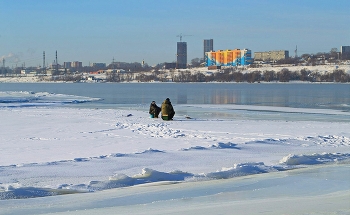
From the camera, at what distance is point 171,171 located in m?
9.56

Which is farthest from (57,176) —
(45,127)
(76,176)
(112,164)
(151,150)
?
(45,127)

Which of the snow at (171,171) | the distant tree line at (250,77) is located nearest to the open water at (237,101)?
the snow at (171,171)

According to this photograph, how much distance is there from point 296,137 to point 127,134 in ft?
16.2

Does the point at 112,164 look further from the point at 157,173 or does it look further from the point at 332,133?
the point at 332,133

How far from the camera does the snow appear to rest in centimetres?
730

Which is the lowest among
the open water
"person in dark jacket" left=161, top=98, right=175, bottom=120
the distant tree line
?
the open water

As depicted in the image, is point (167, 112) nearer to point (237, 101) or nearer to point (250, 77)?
point (237, 101)

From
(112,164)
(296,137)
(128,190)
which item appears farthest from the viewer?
(296,137)

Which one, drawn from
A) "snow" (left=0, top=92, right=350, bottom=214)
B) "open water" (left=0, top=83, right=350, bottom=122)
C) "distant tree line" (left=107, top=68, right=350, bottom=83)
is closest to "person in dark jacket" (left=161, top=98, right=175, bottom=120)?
"open water" (left=0, top=83, right=350, bottom=122)

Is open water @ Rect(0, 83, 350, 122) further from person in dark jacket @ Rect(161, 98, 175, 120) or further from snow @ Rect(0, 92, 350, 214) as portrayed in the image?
Answer: snow @ Rect(0, 92, 350, 214)

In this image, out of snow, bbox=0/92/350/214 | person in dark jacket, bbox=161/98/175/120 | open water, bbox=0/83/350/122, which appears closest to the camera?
snow, bbox=0/92/350/214

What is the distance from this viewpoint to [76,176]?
910cm

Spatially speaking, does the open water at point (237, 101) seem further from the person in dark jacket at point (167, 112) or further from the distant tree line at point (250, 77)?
the distant tree line at point (250, 77)

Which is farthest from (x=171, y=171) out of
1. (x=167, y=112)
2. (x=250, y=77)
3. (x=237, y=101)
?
(x=250, y=77)
